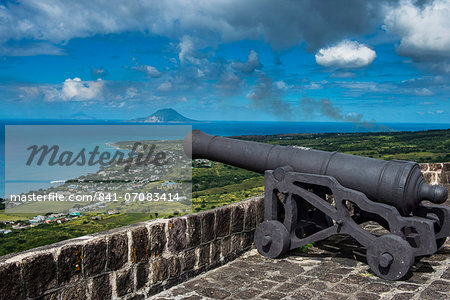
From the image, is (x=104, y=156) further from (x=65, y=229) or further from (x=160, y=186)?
(x=160, y=186)

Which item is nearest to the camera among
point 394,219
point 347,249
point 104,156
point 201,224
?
point 394,219

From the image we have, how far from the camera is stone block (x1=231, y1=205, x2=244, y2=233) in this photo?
16.8 feet

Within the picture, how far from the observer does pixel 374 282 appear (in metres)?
4.14

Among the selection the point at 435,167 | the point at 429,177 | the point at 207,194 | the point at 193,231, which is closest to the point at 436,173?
the point at 435,167

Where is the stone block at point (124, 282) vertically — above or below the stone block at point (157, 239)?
below

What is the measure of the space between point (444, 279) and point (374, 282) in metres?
0.72

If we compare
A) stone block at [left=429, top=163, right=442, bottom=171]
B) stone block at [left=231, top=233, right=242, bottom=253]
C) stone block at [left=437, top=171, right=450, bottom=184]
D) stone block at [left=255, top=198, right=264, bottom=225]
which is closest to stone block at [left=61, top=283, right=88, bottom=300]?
stone block at [left=231, top=233, right=242, bottom=253]

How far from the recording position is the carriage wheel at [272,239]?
4.94m

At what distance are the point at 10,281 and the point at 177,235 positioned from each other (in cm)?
179

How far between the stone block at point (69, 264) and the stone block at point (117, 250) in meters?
0.33

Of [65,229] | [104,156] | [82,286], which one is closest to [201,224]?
[82,286]

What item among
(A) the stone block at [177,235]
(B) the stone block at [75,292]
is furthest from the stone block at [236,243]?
(B) the stone block at [75,292]

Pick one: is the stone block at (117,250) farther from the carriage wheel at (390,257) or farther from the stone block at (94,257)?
the carriage wheel at (390,257)

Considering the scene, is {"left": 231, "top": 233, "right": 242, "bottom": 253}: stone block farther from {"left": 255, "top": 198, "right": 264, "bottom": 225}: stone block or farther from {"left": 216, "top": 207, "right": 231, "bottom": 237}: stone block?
{"left": 255, "top": 198, "right": 264, "bottom": 225}: stone block
